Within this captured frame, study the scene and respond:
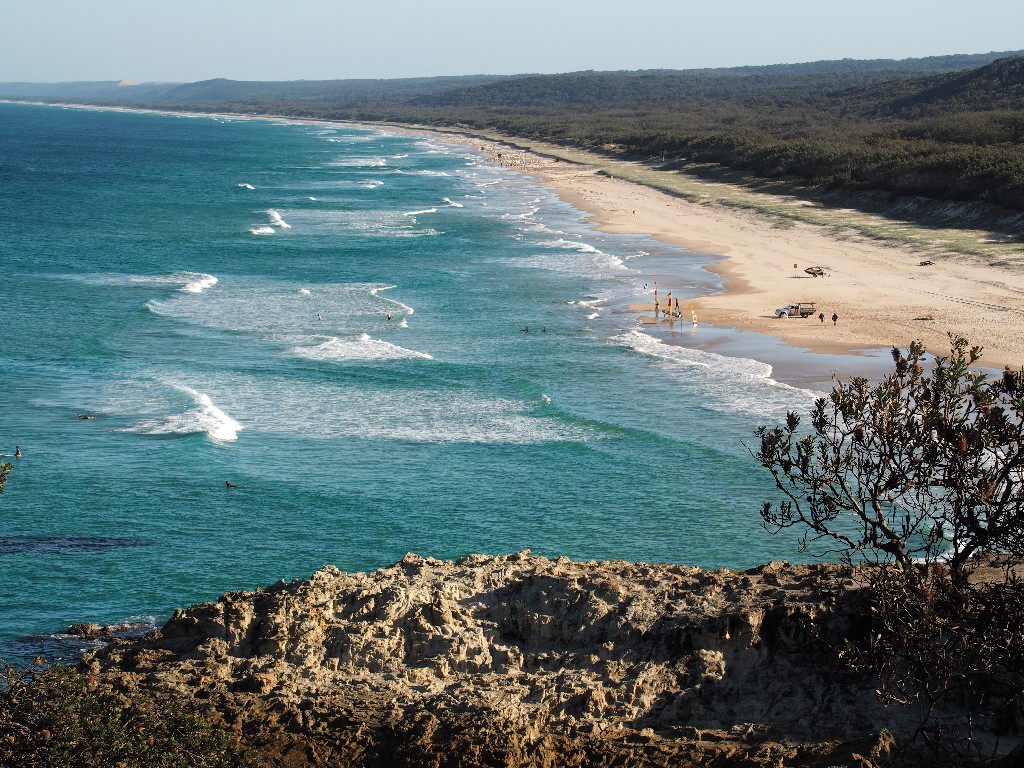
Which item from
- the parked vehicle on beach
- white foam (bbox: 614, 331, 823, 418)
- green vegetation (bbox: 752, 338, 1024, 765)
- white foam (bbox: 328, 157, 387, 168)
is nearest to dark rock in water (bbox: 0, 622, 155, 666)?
green vegetation (bbox: 752, 338, 1024, 765)

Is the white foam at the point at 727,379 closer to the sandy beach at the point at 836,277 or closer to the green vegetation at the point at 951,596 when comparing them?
the sandy beach at the point at 836,277

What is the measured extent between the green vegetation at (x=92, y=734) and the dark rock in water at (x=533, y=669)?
0.93 m

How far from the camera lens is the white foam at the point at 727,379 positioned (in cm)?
2770

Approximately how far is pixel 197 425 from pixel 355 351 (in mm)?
8319

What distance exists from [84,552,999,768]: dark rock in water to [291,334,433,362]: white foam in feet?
65.5

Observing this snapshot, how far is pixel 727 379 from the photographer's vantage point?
30.5 m

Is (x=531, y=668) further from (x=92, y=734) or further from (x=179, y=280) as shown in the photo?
(x=179, y=280)

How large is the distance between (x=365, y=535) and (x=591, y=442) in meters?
6.80

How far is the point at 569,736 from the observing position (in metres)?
11.0

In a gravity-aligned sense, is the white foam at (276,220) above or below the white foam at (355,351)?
above

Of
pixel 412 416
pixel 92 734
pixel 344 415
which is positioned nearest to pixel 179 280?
pixel 344 415

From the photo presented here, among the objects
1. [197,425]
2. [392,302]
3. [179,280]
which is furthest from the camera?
[179,280]

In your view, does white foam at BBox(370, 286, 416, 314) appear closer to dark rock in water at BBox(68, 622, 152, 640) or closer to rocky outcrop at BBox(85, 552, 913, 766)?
dark rock in water at BBox(68, 622, 152, 640)

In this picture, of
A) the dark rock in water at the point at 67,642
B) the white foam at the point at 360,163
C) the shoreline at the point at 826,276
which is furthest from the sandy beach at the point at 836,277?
the white foam at the point at 360,163
